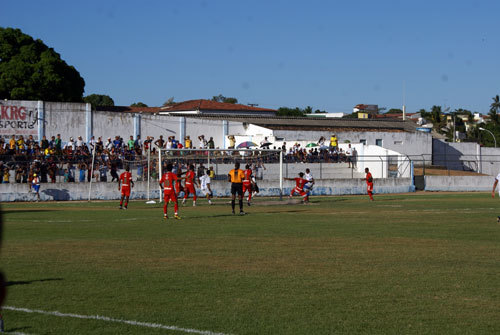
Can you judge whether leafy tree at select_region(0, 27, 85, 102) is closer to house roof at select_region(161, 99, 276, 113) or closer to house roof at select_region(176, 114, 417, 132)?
house roof at select_region(176, 114, 417, 132)

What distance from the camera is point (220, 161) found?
137ft

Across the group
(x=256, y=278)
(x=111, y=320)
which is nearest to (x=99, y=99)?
(x=256, y=278)

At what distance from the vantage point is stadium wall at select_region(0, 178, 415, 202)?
3750 cm

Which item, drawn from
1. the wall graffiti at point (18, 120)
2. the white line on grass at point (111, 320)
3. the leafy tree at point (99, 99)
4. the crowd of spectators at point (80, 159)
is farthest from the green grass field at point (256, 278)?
the leafy tree at point (99, 99)

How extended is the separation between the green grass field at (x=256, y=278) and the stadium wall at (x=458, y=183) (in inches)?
1198

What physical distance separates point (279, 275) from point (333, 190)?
115 feet

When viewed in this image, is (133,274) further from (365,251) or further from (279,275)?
(365,251)

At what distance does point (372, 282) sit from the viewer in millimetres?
10586

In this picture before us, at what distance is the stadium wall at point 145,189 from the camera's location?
37500 millimetres

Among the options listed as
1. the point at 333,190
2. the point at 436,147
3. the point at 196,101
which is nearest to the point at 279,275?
the point at 333,190

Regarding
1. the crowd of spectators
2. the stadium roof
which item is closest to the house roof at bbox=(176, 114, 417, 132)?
the crowd of spectators

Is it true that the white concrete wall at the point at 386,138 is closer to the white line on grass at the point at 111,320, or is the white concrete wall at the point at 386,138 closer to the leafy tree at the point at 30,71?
the leafy tree at the point at 30,71

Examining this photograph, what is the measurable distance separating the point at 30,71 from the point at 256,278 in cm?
5784

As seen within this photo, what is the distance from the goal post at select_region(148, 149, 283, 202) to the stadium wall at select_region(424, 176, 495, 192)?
43.0 feet
